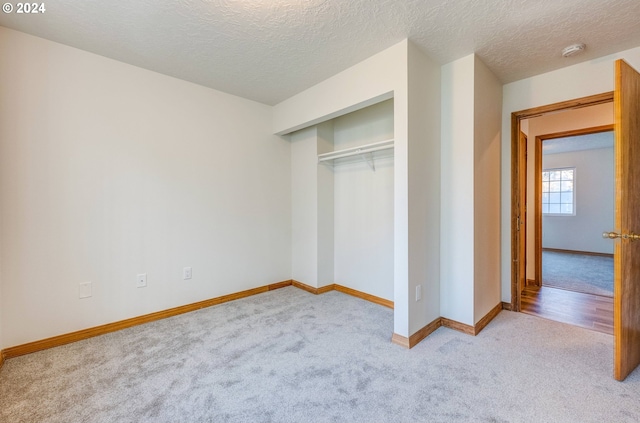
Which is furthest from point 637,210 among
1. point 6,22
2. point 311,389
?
point 6,22

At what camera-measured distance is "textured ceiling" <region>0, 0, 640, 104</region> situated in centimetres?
182

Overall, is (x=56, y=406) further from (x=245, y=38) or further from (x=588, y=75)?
(x=588, y=75)

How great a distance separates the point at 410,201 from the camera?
2244 millimetres

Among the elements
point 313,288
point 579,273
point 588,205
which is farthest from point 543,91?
point 588,205

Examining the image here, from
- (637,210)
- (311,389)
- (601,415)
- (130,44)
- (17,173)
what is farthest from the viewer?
(130,44)

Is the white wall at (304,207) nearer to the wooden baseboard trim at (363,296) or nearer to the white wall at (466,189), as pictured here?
the wooden baseboard trim at (363,296)

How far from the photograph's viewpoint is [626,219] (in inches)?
70.8

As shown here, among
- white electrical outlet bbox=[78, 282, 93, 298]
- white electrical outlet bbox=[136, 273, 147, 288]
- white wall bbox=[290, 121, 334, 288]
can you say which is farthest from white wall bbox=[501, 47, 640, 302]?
white electrical outlet bbox=[78, 282, 93, 298]

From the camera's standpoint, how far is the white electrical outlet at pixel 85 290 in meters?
2.35

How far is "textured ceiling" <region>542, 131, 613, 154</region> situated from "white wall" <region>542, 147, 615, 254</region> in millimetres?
238

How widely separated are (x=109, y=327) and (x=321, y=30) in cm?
300

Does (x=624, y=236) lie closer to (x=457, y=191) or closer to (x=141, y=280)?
(x=457, y=191)

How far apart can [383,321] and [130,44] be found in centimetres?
319

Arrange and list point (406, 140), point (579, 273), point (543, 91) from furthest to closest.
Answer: point (579, 273) → point (543, 91) → point (406, 140)
